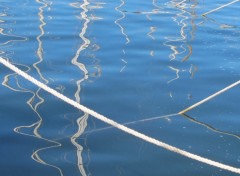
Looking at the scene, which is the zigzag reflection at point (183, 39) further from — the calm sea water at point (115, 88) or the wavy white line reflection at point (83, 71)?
the wavy white line reflection at point (83, 71)

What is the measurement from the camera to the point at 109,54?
5.82 m

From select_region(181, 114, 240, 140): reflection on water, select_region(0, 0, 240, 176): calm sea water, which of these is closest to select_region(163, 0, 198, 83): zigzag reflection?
select_region(0, 0, 240, 176): calm sea water

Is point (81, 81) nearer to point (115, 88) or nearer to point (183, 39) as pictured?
point (115, 88)

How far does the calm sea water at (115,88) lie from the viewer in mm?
3605

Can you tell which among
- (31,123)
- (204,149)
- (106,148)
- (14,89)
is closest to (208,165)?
(204,149)

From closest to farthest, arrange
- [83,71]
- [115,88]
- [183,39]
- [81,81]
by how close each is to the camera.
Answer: [115,88]
[81,81]
[83,71]
[183,39]

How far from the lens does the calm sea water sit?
361cm

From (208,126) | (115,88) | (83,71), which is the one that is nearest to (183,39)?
(83,71)

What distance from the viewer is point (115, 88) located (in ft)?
15.9

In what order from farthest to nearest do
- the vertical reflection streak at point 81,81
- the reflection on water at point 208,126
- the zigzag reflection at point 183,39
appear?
the zigzag reflection at point 183,39 < the reflection on water at point 208,126 < the vertical reflection streak at point 81,81

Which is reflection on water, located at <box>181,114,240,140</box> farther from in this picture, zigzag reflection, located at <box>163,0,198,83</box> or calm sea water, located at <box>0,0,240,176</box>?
zigzag reflection, located at <box>163,0,198,83</box>

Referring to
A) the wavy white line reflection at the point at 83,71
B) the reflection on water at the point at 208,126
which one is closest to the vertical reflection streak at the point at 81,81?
the wavy white line reflection at the point at 83,71

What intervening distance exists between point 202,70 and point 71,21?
254 cm

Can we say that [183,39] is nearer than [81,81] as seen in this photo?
No
